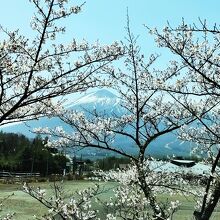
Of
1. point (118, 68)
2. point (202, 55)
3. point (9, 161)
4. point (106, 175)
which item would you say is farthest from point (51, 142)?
point (9, 161)

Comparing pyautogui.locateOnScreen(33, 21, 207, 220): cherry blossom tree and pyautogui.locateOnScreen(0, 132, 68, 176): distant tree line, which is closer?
pyautogui.locateOnScreen(33, 21, 207, 220): cherry blossom tree

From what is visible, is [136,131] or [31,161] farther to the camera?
[31,161]

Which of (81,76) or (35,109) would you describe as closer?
(81,76)

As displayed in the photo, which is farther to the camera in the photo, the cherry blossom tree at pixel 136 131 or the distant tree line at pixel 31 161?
the distant tree line at pixel 31 161

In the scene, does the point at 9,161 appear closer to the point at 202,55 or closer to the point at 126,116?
the point at 126,116

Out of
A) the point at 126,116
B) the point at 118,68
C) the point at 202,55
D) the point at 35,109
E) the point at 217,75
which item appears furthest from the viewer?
the point at 126,116

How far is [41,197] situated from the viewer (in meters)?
6.66

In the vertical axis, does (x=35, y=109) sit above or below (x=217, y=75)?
below

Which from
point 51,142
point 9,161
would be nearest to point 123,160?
point 9,161

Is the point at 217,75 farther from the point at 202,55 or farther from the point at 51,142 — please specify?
the point at 51,142

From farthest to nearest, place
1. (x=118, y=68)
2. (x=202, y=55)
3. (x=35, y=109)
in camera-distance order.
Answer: (x=118, y=68) < (x=35, y=109) < (x=202, y=55)

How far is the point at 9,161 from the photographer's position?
215 feet

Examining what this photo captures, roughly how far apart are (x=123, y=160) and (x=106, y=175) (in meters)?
81.2

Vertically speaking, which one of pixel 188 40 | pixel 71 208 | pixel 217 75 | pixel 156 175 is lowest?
pixel 71 208
